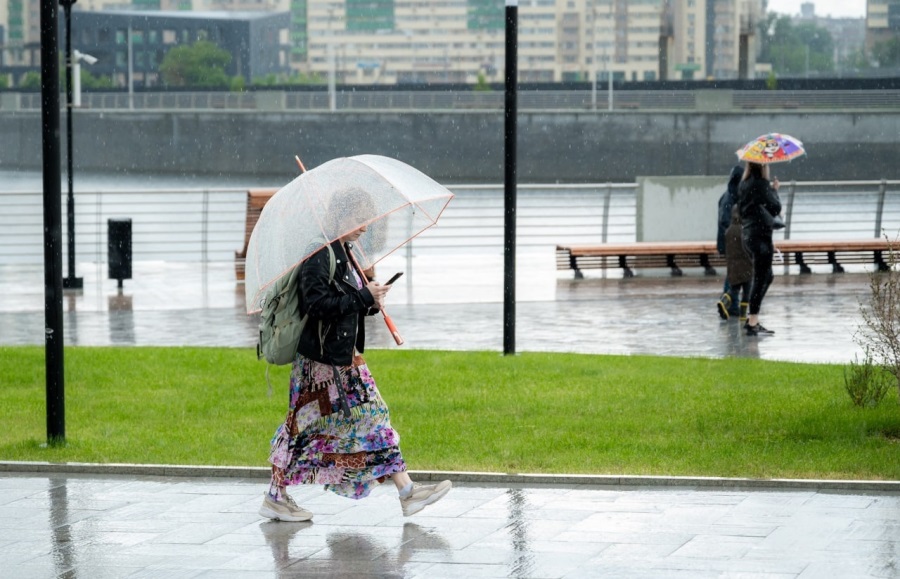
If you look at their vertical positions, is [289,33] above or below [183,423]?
above

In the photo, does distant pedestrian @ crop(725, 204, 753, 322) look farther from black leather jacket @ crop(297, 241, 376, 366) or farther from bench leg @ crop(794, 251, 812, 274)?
black leather jacket @ crop(297, 241, 376, 366)

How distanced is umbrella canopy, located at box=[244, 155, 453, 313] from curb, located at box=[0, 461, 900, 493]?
1.36 m

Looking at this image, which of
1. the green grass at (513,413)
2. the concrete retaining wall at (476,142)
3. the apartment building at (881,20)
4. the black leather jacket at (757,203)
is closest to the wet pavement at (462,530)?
the green grass at (513,413)

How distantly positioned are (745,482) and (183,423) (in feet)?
11.7

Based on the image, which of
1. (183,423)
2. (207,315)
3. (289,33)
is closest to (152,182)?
(289,33)

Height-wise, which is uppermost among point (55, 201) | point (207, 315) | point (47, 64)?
point (47, 64)

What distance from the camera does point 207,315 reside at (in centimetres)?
1500

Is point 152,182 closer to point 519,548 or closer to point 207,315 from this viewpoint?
point 207,315

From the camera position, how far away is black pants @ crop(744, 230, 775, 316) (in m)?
12.7

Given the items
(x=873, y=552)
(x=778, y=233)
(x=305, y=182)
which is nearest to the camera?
(x=873, y=552)

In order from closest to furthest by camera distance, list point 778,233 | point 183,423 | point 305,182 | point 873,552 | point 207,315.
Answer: point 873,552 < point 305,182 < point 183,423 < point 207,315 < point 778,233

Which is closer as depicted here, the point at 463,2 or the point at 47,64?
the point at 47,64

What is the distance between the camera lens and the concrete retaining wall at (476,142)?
66562mm

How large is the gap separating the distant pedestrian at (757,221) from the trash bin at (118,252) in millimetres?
7633
